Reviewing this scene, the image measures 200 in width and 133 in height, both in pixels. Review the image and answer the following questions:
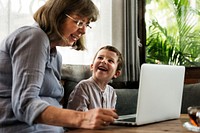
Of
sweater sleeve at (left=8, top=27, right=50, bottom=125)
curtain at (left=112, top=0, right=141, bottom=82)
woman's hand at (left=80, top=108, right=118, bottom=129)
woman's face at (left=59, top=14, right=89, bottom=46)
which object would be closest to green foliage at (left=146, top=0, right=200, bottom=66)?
curtain at (left=112, top=0, right=141, bottom=82)

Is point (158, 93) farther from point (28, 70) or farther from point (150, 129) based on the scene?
point (28, 70)

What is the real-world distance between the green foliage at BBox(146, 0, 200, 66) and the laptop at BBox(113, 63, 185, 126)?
165cm

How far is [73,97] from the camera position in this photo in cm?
193

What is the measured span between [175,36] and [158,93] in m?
1.95

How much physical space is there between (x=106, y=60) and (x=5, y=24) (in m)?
0.76

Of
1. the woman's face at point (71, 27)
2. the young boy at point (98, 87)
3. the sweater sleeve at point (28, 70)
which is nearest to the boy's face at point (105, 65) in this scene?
the young boy at point (98, 87)

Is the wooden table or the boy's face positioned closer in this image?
the wooden table

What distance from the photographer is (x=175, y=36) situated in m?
3.41

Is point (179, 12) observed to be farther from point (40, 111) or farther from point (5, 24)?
point (40, 111)

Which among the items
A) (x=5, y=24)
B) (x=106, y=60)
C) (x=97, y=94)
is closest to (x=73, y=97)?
(x=97, y=94)

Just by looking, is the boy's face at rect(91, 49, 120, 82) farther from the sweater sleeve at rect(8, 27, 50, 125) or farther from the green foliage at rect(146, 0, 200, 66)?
the green foliage at rect(146, 0, 200, 66)

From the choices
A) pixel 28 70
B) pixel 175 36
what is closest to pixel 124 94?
pixel 175 36

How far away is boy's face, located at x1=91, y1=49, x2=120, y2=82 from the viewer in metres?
2.11

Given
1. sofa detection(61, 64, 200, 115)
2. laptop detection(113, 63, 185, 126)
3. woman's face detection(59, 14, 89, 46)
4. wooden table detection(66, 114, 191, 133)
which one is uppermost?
woman's face detection(59, 14, 89, 46)
